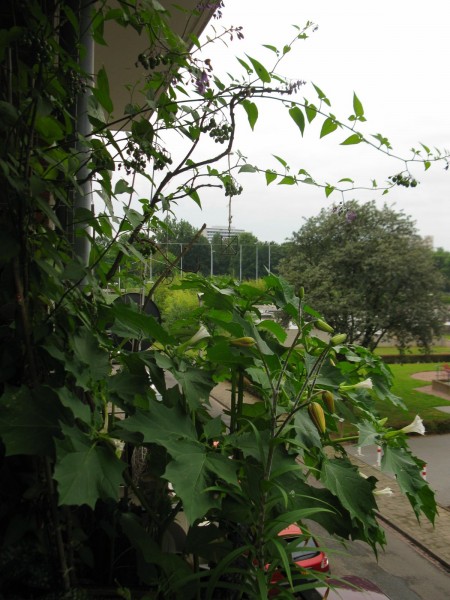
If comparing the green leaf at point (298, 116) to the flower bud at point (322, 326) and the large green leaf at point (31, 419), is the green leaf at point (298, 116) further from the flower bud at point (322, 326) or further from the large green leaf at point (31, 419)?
the large green leaf at point (31, 419)

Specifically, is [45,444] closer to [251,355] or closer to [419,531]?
[251,355]

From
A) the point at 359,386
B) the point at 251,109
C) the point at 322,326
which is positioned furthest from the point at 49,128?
the point at 359,386

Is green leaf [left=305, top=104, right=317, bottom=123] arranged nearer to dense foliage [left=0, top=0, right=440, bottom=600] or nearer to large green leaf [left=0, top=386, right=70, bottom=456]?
dense foliage [left=0, top=0, right=440, bottom=600]

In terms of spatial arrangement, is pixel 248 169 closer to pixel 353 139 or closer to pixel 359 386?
pixel 353 139

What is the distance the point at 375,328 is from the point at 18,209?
46.4ft

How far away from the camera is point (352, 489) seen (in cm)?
106

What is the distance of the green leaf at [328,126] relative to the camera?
145cm

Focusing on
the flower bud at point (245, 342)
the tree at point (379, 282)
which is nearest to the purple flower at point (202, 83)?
the flower bud at point (245, 342)

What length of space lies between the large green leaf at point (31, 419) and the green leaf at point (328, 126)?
1.01 meters

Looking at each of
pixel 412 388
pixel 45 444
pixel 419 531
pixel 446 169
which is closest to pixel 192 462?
pixel 45 444

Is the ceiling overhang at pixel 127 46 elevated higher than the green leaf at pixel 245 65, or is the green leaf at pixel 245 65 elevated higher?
the ceiling overhang at pixel 127 46

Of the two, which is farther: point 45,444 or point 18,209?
point 18,209

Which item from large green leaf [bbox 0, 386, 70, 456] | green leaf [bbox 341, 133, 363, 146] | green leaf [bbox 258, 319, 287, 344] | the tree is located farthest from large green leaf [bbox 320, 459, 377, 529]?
the tree

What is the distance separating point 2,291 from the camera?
1134 mm
